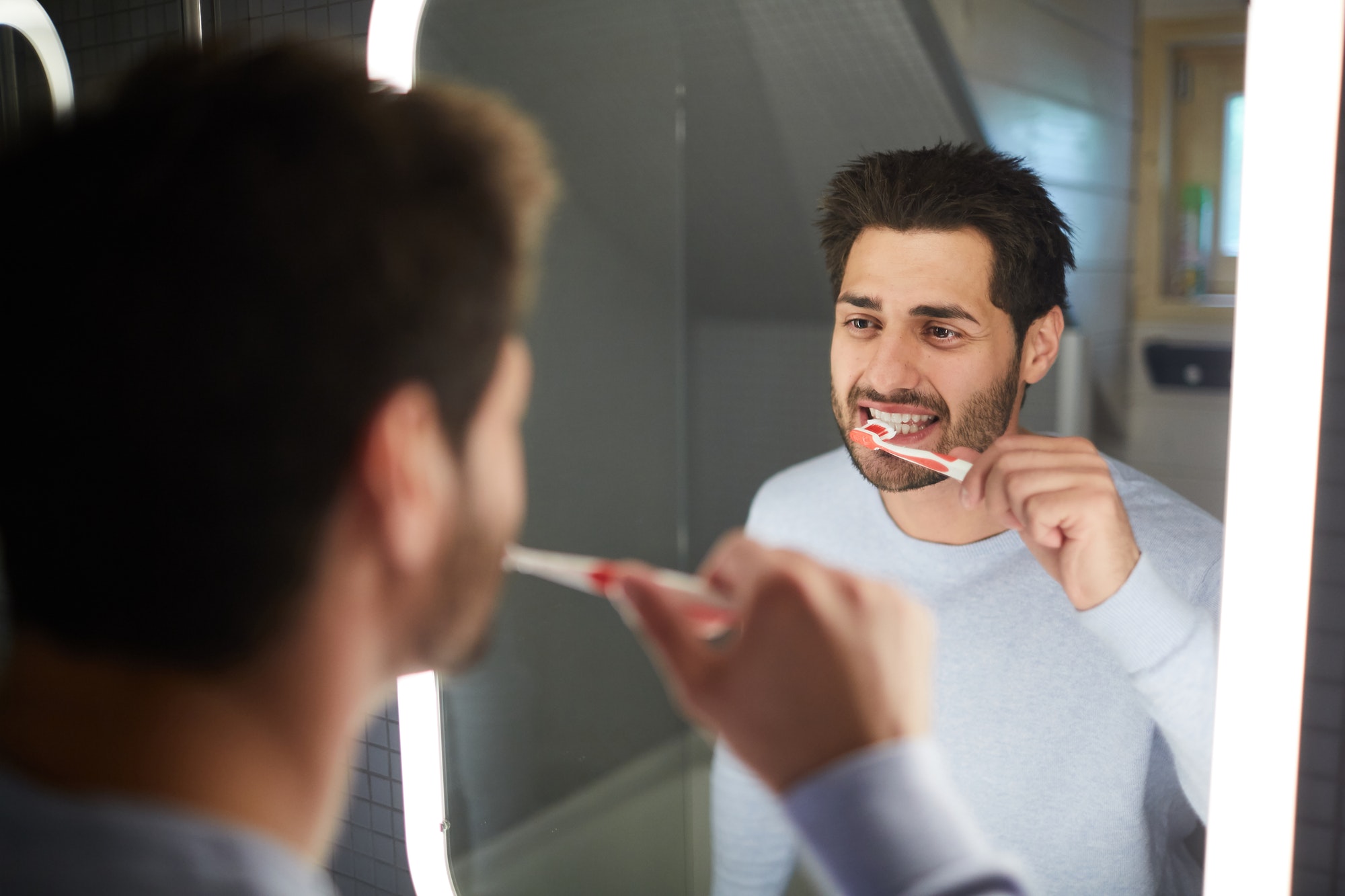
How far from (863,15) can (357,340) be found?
2.11ft

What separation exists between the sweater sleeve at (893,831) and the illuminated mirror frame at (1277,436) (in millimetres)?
437

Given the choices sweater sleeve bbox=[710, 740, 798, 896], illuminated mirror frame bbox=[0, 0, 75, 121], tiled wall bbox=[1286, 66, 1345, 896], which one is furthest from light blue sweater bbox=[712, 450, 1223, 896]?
illuminated mirror frame bbox=[0, 0, 75, 121]

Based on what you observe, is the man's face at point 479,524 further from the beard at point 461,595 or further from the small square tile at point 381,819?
the small square tile at point 381,819

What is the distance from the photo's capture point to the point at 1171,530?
85 cm

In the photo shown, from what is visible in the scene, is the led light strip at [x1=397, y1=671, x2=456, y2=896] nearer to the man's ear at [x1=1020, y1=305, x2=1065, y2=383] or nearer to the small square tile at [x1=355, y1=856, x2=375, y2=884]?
the small square tile at [x1=355, y1=856, x2=375, y2=884]

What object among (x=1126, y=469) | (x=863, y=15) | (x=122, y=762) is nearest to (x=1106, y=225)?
(x=1126, y=469)

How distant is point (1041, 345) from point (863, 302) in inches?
6.4

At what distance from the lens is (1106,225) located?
Result: 2.73 ft

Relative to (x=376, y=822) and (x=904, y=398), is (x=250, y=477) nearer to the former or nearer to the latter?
(x=904, y=398)

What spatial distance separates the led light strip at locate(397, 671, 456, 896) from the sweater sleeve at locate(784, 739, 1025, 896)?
Answer: 92cm

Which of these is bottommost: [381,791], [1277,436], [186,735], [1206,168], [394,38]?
[381,791]

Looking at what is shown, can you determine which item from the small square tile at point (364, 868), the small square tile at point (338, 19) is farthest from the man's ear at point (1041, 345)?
the small square tile at point (364, 868)

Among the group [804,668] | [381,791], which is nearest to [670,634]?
[804,668]

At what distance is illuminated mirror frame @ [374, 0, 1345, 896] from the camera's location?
793 millimetres
